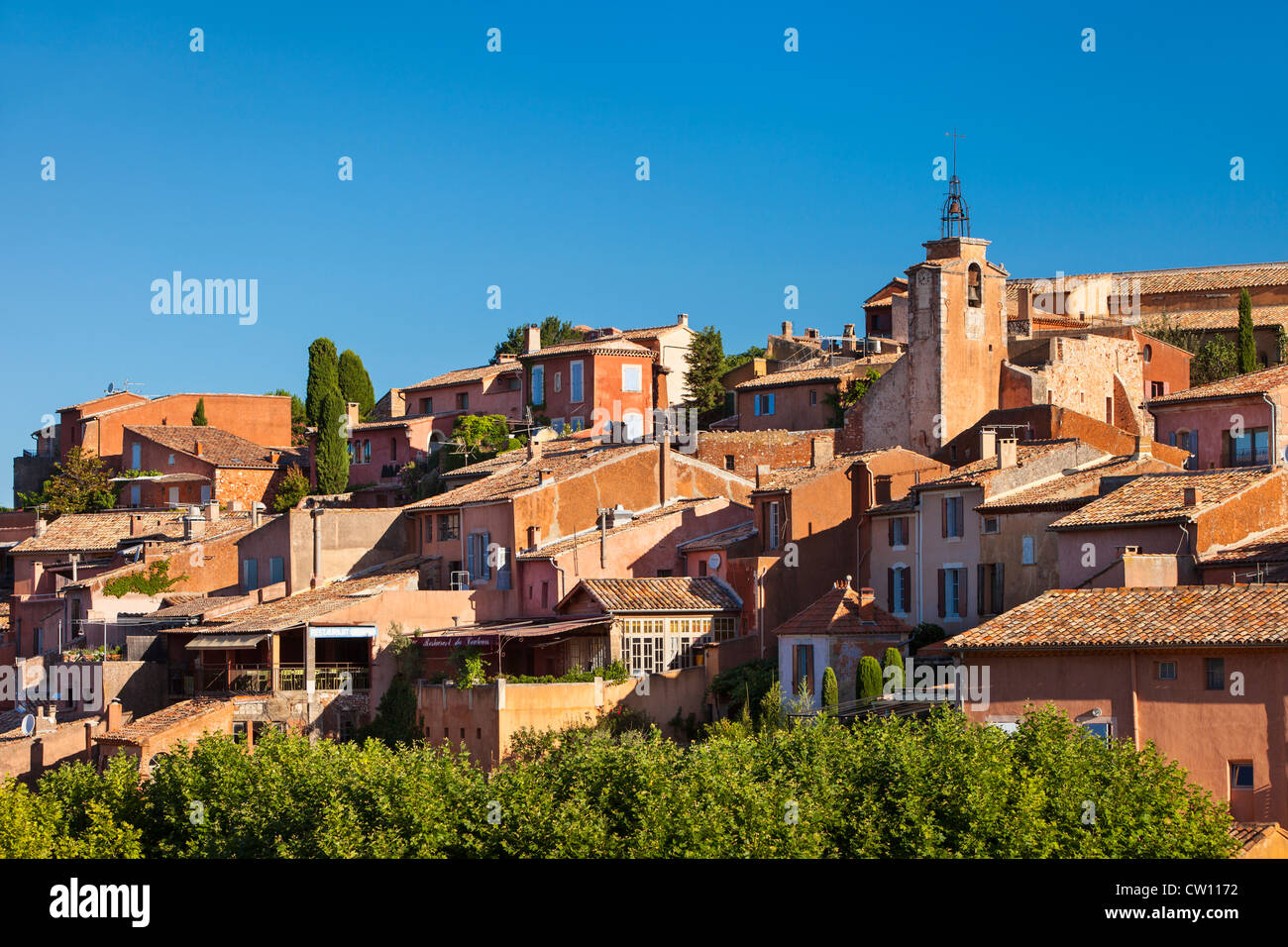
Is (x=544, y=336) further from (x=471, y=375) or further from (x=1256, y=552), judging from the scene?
(x=1256, y=552)

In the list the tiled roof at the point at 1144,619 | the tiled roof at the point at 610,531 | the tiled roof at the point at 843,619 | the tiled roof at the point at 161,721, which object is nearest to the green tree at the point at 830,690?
the tiled roof at the point at 843,619

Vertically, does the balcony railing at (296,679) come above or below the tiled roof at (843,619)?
below

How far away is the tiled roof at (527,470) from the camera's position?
5300 cm

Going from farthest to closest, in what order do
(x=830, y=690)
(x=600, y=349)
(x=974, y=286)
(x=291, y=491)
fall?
(x=291, y=491)
(x=600, y=349)
(x=974, y=286)
(x=830, y=690)

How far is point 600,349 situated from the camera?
232 feet

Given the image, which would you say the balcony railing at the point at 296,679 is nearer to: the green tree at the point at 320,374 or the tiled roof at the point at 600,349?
the tiled roof at the point at 600,349

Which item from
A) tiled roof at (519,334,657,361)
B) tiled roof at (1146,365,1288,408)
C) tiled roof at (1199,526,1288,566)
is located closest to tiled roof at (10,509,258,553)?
tiled roof at (519,334,657,361)

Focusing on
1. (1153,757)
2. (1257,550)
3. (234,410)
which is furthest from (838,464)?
(234,410)

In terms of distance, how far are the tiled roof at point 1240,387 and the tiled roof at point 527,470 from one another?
643 inches

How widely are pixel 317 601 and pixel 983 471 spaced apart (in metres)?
18.7

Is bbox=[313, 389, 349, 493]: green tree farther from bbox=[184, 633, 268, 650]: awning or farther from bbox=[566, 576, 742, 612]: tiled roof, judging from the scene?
bbox=[566, 576, 742, 612]: tiled roof

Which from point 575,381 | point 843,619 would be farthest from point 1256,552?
point 575,381

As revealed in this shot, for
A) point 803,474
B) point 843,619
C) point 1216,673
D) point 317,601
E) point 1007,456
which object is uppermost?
point 1007,456

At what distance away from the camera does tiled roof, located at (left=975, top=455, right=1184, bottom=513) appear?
4191 centimetres
